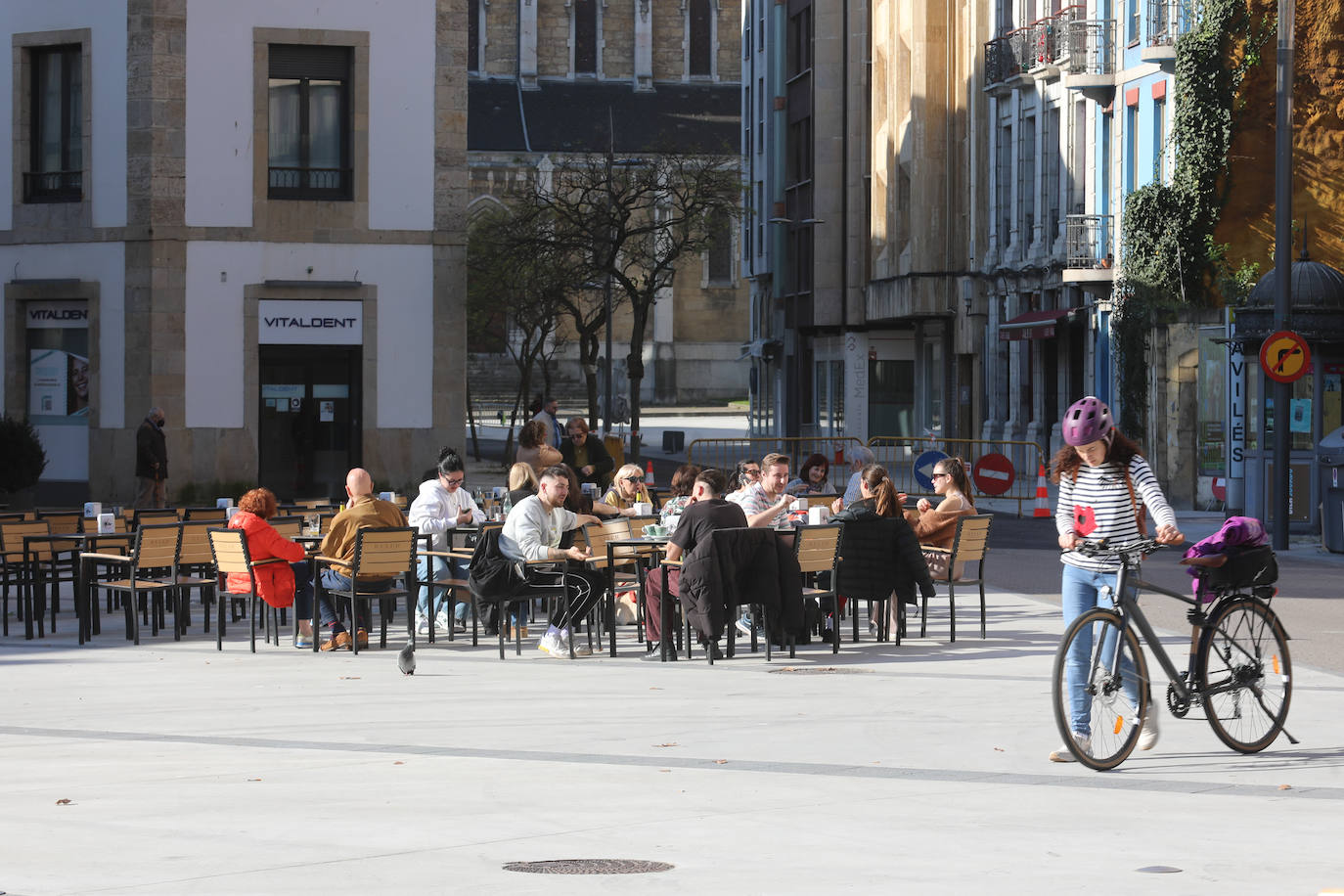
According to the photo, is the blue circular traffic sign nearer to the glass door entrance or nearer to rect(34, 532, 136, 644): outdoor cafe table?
the glass door entrance

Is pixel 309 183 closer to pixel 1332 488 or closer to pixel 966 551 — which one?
pixel 1332 488

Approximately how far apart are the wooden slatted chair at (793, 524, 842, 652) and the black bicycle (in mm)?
4414

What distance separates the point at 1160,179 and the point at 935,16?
14.6 metres

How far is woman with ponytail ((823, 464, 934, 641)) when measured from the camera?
15.0 metres

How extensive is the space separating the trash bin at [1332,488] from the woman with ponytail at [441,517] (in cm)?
1095

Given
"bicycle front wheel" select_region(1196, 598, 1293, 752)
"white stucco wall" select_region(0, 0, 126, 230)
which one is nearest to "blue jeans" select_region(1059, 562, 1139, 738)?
"bicycle front wheel" select_region(1196, 598, 1293, 752)

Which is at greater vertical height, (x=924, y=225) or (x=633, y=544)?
(x=924, y=225)

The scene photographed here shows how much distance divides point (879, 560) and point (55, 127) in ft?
67.2

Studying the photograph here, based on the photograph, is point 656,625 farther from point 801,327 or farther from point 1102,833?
point 801,327

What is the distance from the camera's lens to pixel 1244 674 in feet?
32.8

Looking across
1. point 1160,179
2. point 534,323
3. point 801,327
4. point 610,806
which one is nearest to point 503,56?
point 801,327

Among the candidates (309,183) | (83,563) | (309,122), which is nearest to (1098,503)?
(83,563)

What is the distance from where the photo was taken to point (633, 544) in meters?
14.9

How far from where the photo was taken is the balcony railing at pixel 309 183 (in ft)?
102
